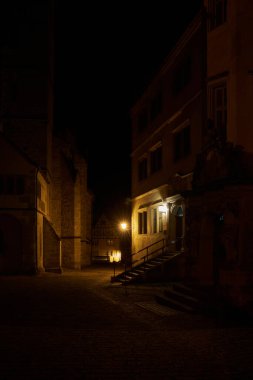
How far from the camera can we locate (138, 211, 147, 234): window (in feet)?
109

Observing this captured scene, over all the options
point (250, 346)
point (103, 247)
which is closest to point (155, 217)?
point (250, 346)

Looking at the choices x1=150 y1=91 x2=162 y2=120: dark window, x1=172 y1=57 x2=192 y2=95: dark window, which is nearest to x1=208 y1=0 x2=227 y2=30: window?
x1=172 y1=57 x2=192 y2=95: dark window

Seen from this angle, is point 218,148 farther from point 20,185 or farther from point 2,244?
point 2,244

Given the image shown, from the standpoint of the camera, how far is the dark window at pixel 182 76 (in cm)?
2429

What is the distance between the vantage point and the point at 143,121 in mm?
33969

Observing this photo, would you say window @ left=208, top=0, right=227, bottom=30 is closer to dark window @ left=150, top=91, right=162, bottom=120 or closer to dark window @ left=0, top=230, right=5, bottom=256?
dark window @ left=150, top=91, right=162, bottom=120

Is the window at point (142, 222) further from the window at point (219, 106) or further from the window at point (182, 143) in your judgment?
the window at point (219, 106)

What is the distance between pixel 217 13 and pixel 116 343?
11.4 meters

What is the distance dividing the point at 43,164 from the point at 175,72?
638 inches


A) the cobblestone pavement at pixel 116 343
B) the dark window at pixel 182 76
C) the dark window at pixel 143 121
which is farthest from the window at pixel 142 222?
the cobblestone pavement at pixel 116 343

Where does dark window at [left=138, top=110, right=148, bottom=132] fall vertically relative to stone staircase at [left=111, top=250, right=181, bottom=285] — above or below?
above

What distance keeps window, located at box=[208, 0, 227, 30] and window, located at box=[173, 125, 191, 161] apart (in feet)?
24.7

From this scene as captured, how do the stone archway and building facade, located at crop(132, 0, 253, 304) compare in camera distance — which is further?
the stone archway

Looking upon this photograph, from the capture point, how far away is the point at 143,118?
34000 millimetres
